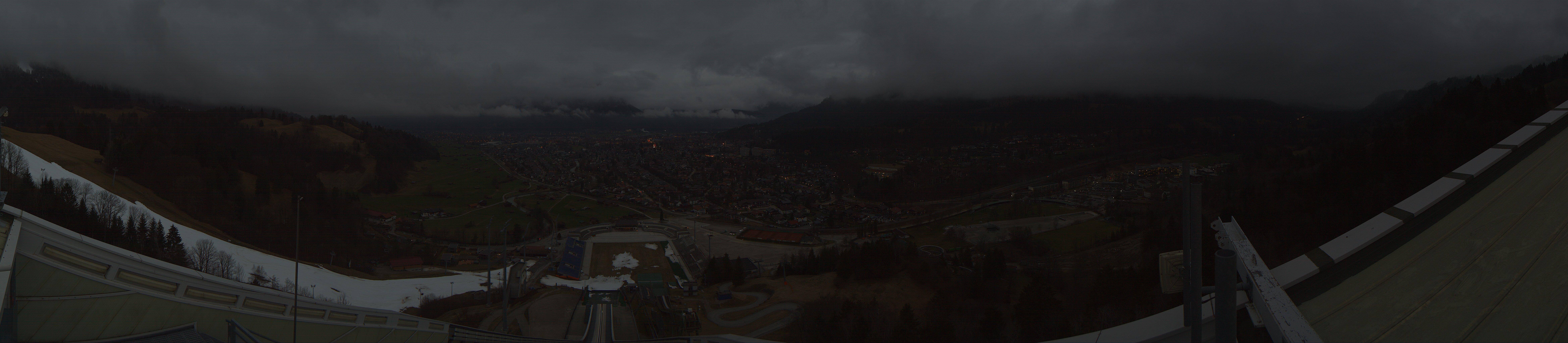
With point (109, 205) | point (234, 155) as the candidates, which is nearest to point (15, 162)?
point (109, 205)

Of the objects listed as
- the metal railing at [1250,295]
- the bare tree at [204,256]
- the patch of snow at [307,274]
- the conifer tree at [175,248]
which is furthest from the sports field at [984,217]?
the conifer tree at [175,248]

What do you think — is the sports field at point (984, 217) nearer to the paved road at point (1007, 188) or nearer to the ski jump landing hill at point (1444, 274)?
the paved road at point (1007, 188)

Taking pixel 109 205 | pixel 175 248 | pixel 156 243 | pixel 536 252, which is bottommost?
pixel 536 252

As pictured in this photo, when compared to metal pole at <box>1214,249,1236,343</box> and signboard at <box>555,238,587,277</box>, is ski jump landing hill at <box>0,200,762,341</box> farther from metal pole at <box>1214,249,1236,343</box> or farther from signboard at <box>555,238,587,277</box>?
signboard at <box>555,238,587,277</box>

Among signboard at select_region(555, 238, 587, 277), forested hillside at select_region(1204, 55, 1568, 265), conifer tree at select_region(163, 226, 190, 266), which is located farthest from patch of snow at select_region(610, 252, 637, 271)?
forested hillside at select_region(1204, 55, 1568, 265)

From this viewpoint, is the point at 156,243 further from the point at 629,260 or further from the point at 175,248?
the point at 629,260

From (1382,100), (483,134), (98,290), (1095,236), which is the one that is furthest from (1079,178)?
(483,134)
